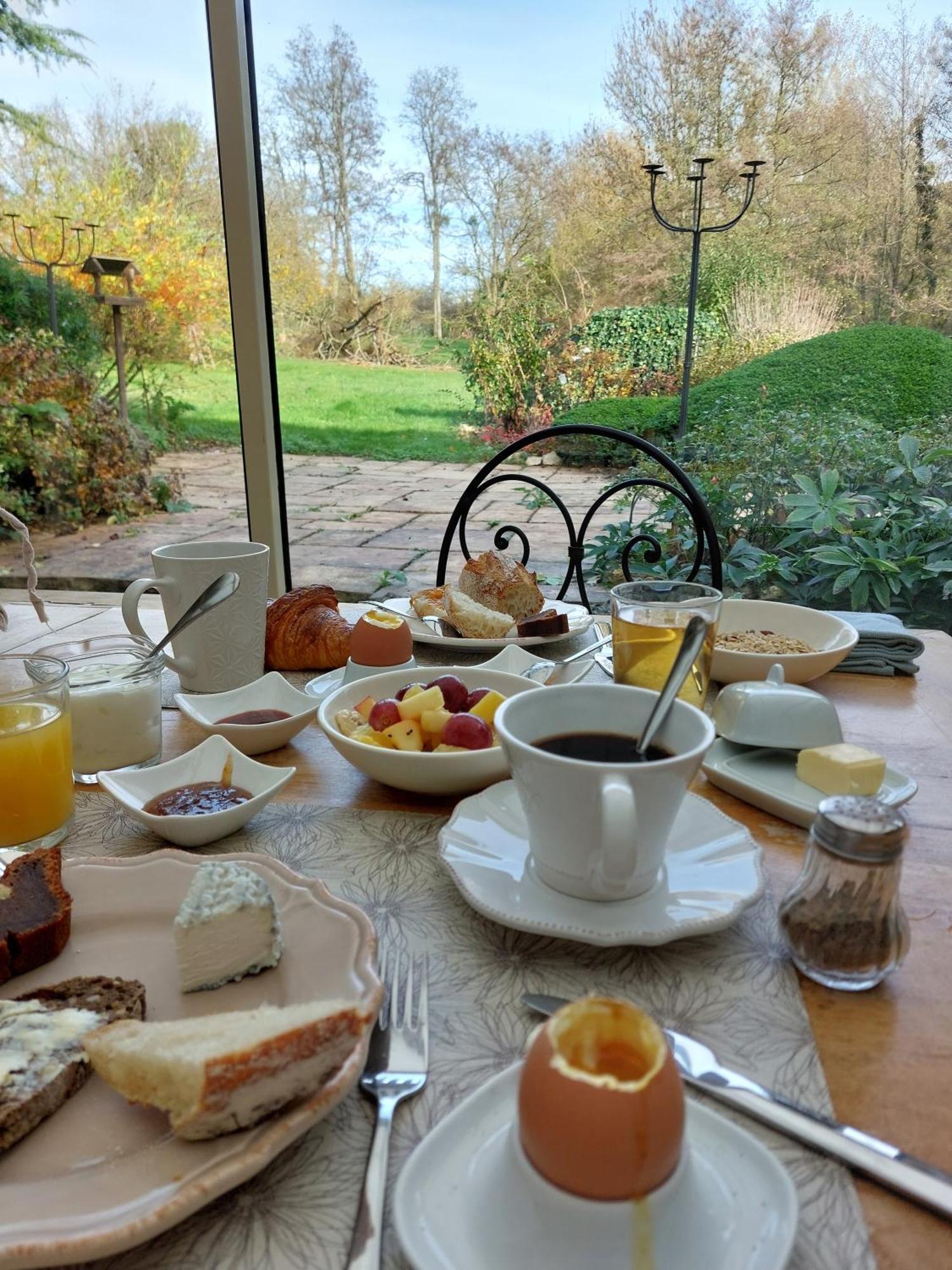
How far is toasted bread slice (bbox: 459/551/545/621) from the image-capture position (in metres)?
1.42

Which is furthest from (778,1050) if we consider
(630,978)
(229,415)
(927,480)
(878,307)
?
(878,307)

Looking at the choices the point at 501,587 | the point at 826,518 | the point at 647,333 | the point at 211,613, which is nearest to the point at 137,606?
the point at 211,613

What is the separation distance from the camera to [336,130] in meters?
4.62

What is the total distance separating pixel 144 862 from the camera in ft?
2.24

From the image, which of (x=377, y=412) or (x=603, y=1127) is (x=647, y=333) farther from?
(x=603, y=1127)

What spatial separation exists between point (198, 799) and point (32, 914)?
23 cm

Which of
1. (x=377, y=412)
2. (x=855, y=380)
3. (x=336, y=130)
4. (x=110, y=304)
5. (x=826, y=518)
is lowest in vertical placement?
(x=826, y=518)

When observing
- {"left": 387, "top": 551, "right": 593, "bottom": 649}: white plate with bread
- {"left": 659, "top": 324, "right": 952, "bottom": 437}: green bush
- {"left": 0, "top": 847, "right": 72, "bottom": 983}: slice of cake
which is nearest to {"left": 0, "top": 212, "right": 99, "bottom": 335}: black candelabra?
{"left": 659, "top": 324, "right": 952, "bottom": 437}: green bush

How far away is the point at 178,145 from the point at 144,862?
403cm

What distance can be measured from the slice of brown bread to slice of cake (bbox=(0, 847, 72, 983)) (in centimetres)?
4

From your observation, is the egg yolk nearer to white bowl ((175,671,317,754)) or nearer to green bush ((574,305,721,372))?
white bowl ((175,671,317,754))

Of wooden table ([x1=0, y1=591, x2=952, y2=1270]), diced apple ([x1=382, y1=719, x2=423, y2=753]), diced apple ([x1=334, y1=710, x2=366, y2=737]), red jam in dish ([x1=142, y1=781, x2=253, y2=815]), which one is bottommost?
wooden table ([x1=0, y1=591, x2=952, y2=1270])

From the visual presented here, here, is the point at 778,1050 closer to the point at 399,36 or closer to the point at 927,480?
Answer: the point at 927,480

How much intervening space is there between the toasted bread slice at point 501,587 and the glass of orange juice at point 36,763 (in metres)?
0.73
